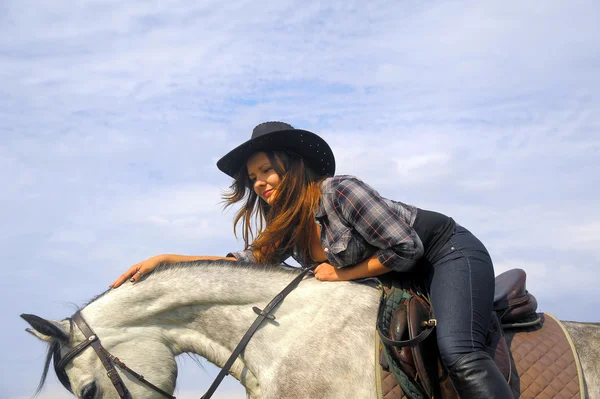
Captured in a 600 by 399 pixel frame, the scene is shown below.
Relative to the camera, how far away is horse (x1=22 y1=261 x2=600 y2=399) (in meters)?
3.99

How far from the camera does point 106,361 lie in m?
4.17

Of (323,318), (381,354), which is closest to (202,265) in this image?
(323,318)

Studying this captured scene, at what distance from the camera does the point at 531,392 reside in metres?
4.07

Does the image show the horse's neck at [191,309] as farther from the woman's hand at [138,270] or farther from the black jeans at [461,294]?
the black jeans at [461,294]

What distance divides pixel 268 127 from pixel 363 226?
1.26 m

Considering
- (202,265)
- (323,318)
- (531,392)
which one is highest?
(202,265)

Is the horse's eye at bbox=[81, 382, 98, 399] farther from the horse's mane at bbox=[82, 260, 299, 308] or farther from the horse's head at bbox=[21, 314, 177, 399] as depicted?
the horse's mane at bbox=[82, 260, 299, 308]

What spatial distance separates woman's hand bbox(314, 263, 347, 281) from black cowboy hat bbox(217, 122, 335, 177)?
0.81 metres

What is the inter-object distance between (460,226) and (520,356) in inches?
40.7

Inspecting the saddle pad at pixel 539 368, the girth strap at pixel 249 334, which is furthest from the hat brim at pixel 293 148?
the saddle pad at pixel 539 368

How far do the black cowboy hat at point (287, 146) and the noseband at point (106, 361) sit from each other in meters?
1.67

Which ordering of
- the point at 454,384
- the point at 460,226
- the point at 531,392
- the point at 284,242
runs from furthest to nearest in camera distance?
the point at 284,242 < the point at 460,226 < the point at 531,392 < the point at 454,384

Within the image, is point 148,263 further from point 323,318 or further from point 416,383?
point 416,383

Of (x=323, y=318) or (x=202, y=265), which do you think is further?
(x=202, y=265)
